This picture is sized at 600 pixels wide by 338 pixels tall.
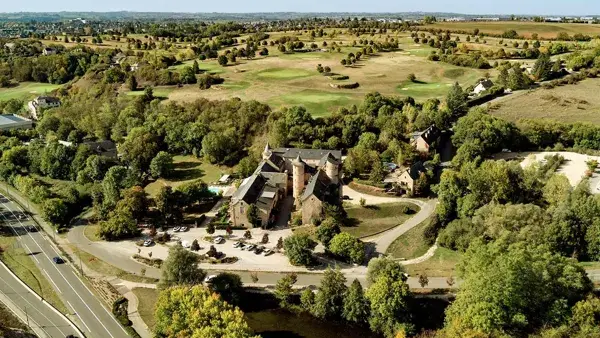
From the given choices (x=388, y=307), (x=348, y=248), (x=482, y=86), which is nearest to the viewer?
(x=388, y=307)

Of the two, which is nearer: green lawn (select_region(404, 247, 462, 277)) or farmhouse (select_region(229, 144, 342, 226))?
green lawn (select_region(404, 247, 462, 277))

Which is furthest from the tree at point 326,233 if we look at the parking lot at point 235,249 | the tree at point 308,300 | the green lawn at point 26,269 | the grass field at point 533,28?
the grass field at point 533,28

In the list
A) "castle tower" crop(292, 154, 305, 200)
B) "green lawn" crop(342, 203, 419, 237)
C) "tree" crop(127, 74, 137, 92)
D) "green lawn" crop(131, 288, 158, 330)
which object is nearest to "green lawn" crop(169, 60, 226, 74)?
"tree" crop(127, 74, 137, 92)

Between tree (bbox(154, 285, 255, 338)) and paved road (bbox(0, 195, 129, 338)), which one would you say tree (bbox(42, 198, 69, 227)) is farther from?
tree (bbox(154, 285, 255, 338))

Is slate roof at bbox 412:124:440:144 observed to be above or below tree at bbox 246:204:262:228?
above

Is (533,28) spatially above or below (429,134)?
above

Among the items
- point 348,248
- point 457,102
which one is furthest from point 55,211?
point 457,102

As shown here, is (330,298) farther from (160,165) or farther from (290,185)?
(160,165)
